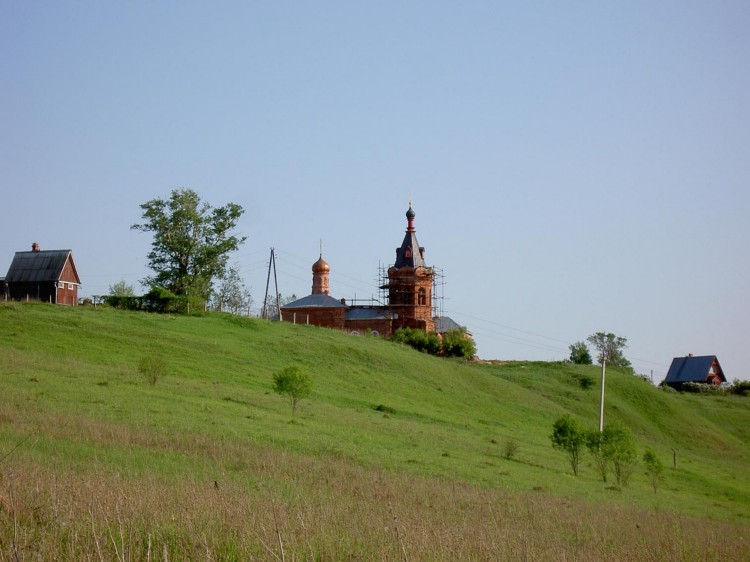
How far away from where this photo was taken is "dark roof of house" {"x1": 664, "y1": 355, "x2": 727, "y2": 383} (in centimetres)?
10804

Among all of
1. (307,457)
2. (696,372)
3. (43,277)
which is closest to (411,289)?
(43,277)

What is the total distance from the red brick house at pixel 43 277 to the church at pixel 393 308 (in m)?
23.5

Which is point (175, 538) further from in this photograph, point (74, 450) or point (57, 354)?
point (57, 354)

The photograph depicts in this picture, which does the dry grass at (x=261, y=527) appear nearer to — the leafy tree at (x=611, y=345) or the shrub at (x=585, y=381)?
the shrub at (x=585, y=381)

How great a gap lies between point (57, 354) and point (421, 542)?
117 feet

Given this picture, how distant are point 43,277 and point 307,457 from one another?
2285 inches

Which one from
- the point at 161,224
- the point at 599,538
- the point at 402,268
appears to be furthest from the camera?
the point at 402,268

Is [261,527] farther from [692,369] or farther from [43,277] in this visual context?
[692,369]

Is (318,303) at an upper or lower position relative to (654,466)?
upper

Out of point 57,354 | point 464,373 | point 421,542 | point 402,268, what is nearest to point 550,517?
point 421,542

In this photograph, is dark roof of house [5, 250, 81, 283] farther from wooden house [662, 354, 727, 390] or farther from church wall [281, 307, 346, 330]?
wooden house [662, 354, 727, 390]

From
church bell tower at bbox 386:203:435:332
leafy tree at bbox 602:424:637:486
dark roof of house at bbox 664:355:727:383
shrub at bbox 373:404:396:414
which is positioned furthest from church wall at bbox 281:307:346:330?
leafy tree at bbox 602:424:637:486

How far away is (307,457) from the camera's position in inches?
774

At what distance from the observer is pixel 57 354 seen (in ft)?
132
